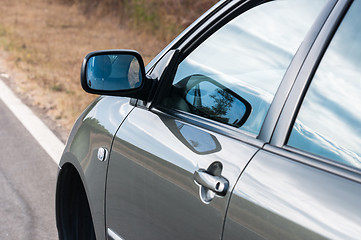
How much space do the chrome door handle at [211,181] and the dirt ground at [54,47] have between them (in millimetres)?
4785

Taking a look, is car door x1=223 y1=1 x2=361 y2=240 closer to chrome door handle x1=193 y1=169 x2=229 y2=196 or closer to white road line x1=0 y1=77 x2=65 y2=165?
chrome door handle x1=193 y1=169 x2=229 y2=196

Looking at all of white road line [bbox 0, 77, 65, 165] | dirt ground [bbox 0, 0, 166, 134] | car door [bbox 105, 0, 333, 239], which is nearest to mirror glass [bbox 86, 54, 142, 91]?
car door [bbox 105, 0, 333, 239]

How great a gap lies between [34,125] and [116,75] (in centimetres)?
435

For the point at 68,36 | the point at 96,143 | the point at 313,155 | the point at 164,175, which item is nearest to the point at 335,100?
the point at 313,155

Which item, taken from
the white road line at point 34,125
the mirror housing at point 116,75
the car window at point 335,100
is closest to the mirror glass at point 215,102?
the mirror housing at point 116,75

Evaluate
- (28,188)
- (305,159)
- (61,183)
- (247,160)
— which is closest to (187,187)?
(247,160)

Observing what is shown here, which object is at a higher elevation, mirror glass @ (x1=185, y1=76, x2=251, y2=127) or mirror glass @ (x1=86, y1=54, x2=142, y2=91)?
mirror glass @ (x1=185, y1=76, x2=251, y2=127)

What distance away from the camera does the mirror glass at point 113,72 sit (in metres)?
2.54

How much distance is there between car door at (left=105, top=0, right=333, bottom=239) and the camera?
6.48 feet

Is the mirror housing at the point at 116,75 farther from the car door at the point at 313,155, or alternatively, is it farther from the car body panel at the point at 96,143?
the car door at the point at 313,155

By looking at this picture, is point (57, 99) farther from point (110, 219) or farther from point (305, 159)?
point (305, 159)

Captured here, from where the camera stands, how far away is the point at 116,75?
257 centimetres

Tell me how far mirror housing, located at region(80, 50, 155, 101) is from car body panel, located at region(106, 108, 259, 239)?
4.6 inches

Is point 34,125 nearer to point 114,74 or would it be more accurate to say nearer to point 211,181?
point 114,74
